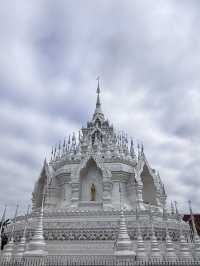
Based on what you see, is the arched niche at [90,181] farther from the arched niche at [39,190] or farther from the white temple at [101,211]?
the arched niche at [39,190]

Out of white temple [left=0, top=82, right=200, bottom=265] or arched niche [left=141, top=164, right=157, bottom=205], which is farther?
arched niche [left=141, top=164, right=157, bottom=205]

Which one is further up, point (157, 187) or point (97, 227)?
point (157, 187)

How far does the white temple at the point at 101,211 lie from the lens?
594 inches

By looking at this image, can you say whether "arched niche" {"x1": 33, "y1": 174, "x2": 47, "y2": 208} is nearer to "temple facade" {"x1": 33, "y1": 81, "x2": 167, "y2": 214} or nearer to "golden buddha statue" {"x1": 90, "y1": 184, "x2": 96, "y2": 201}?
"temple facade" {"x1": 33, "y1": 81, "x2": 167, "y2": 214}

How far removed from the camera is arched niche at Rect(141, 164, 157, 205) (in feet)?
78.0

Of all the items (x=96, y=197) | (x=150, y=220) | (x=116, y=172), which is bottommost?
(x=150, y=220)

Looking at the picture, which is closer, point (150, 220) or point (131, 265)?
point (131, 265)

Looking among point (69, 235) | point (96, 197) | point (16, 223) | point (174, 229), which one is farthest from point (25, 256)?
point (174, 229)

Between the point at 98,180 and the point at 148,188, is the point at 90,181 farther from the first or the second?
the point at 148,188

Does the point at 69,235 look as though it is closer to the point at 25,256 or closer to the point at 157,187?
the point at 25,256

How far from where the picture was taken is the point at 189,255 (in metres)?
15.0

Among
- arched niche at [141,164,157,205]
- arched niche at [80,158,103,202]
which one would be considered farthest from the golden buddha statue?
arched niche at [141,164,157,205]

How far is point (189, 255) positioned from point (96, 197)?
9.12 metres

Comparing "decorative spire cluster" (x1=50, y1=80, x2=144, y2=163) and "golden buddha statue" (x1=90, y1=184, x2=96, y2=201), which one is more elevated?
"decorative spire cluster" (x1=50, y1=80, x2=144, y2=163)
